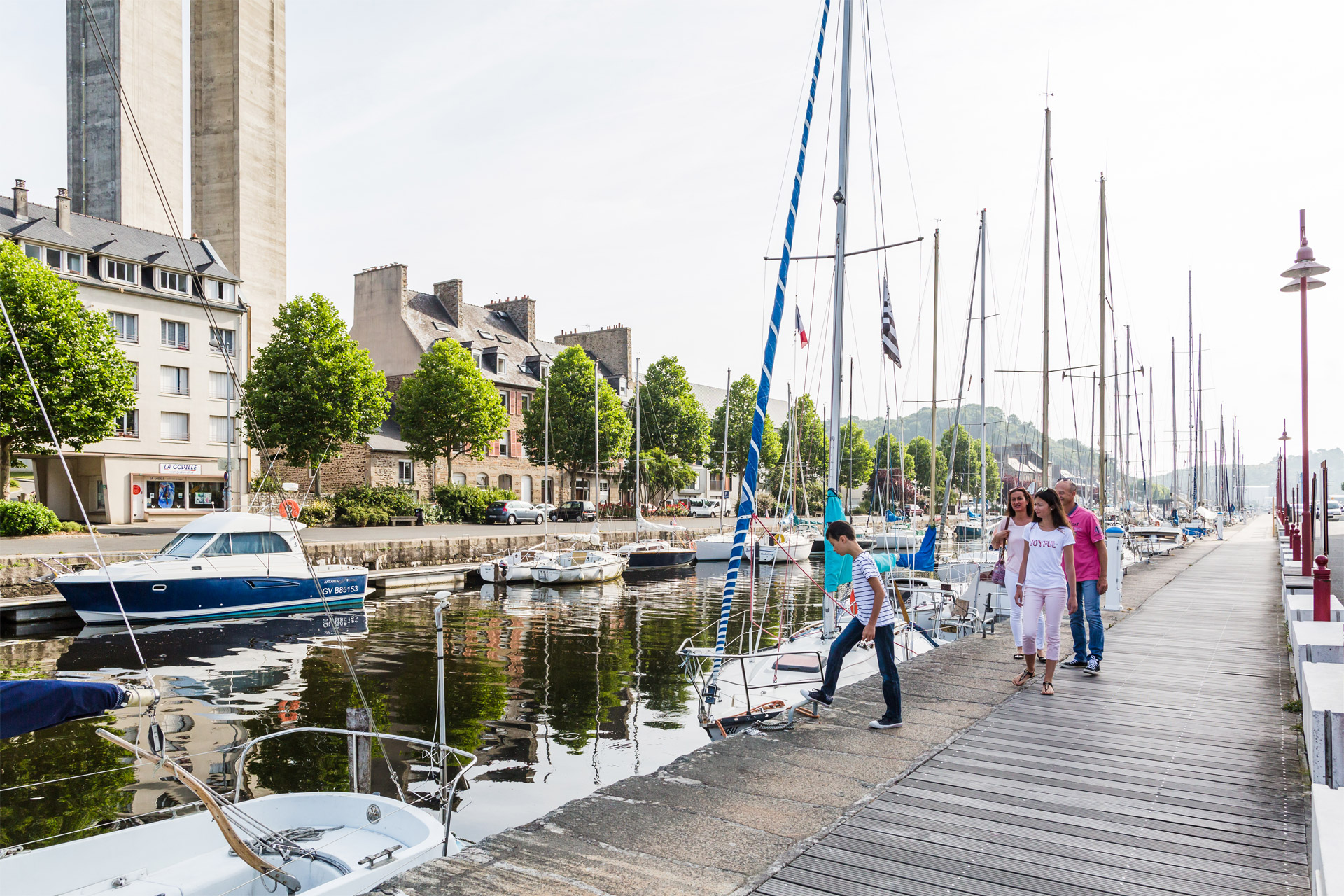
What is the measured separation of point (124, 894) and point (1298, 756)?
7.87 metres

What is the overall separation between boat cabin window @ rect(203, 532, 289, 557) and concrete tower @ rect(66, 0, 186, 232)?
44869 mm

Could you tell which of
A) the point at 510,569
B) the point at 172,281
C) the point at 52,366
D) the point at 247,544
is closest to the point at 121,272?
the point at 172,281

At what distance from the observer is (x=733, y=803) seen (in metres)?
5.50

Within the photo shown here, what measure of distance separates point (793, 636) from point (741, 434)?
56232mm

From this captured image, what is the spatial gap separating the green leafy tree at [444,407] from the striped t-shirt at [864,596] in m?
43.7

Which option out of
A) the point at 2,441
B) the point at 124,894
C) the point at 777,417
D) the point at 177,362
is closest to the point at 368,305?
the point at 177,362

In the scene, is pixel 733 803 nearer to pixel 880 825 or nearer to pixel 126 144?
pixel 880 825

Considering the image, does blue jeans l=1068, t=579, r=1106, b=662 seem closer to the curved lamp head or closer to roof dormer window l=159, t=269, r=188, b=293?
the curved lamp head

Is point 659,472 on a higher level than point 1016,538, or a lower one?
higher

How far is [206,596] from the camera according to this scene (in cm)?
2238

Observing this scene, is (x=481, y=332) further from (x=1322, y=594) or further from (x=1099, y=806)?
(x=1099, y=806)

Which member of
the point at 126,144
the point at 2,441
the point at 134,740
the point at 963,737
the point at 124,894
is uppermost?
the point at 126,144

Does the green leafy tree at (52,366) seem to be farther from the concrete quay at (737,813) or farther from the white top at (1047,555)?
the white top at (1047,555)

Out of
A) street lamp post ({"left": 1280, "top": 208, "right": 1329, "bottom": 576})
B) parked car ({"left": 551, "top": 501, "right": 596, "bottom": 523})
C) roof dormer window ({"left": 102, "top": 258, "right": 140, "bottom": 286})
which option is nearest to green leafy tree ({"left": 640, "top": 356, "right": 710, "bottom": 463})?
parked car ({"left": 551, "top": 501, "right": 596, "bottom": 523})
